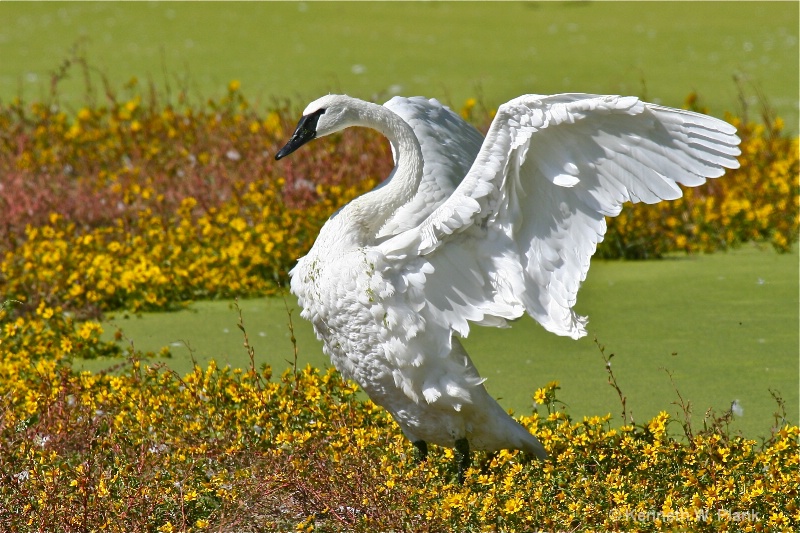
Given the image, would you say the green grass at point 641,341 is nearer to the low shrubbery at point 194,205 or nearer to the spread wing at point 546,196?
the low shrubbery at point 194,205

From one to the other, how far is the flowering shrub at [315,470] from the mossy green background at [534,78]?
719 millimetres

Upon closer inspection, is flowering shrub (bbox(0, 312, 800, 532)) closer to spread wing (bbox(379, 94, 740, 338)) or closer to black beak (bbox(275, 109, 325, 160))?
spread wing (bbox(379, 94, 740, 338))

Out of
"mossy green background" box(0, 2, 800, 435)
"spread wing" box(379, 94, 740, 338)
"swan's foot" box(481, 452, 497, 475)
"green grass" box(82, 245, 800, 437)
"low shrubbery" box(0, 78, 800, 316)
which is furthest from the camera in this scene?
"low shrubbery" box(0, 78, 800, 316)

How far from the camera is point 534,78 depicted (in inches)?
413

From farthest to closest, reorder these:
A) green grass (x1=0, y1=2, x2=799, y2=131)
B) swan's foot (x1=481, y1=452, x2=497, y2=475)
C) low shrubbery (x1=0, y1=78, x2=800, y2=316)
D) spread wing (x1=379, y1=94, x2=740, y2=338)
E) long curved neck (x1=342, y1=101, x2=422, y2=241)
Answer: green grass (x1=0, y1=2, x2=799, y2=131) → low shrubbery (x1=0, y1=78, x2=800, y2=316) → swan's foot (x1=481, y1=452, x2=497, y2=475) → long curved neck (x1=342, y1=101, x2=422, y2=241) → spread wing (x1=379, y1=94, x2=740, y2=338)

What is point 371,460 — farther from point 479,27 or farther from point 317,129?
point 479,27

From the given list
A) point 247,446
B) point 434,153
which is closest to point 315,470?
point 247,446

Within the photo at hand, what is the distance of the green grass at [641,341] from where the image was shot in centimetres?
462

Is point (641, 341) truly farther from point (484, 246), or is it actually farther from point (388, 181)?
point (484, 246)

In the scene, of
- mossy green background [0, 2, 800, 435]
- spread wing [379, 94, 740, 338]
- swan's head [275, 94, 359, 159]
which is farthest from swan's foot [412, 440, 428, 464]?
swan's head [275, 94, 359, 159]

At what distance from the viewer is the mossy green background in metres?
4.95

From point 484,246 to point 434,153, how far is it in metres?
0.87

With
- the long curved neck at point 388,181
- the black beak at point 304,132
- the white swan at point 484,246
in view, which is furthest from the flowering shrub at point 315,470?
the black beak at point 304,132

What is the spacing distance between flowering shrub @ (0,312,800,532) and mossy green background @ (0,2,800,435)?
72cm
